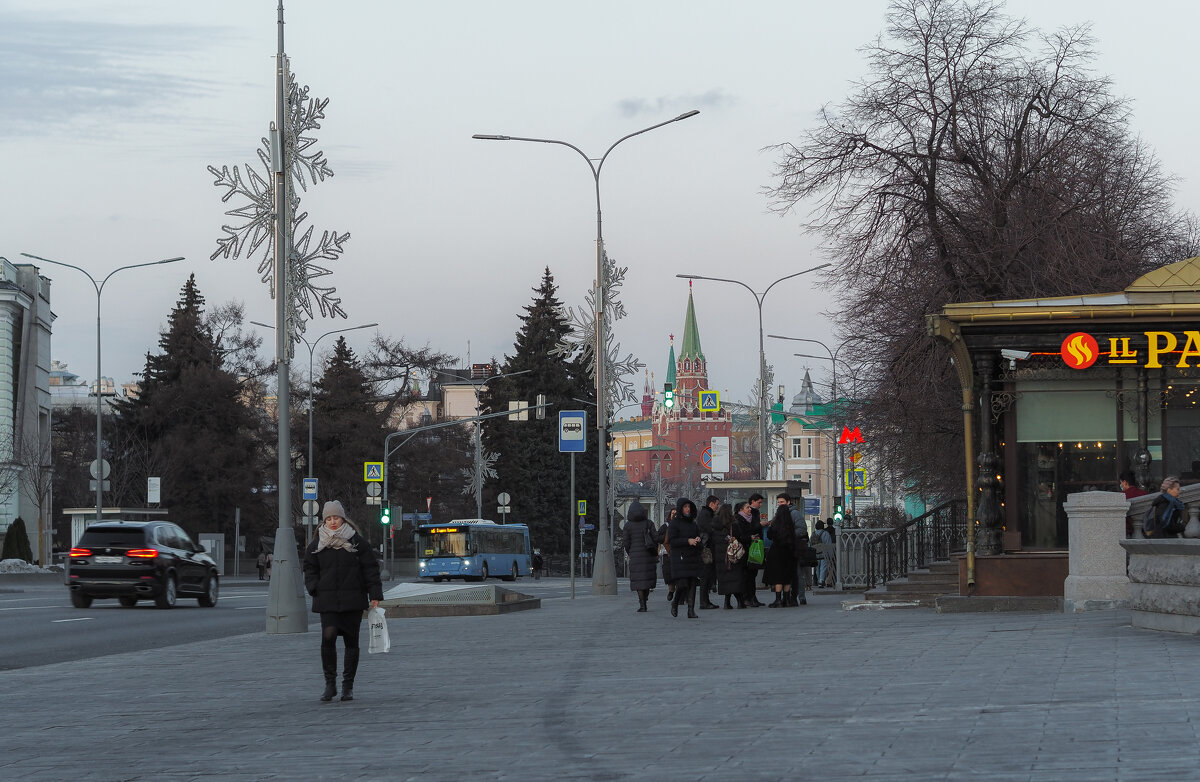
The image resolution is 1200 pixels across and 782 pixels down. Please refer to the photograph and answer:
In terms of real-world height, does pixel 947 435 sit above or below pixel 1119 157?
below

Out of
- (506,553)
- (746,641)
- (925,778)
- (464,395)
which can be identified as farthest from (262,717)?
(464,395)

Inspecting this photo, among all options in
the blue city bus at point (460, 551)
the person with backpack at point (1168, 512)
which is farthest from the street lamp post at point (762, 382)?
the person with backpack at point (1168, 512)

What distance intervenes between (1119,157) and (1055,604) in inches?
563

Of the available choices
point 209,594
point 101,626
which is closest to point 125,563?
point 209,594

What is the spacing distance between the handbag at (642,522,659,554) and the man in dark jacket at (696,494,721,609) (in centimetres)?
90

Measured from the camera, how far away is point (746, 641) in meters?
17.7

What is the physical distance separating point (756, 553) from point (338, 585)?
48.4 feet

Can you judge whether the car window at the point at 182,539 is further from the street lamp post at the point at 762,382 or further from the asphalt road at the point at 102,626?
the street lamp post at the point at 762,382

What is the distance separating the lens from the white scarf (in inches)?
484

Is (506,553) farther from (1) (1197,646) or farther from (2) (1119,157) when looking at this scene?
(1) (1197,646)

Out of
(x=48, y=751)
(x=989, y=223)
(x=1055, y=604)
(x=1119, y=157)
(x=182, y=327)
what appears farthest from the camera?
(x=182, y=327)

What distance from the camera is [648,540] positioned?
88.7ft

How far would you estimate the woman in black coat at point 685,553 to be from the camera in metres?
22.9

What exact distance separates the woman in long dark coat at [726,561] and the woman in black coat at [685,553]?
2851 millimetres
